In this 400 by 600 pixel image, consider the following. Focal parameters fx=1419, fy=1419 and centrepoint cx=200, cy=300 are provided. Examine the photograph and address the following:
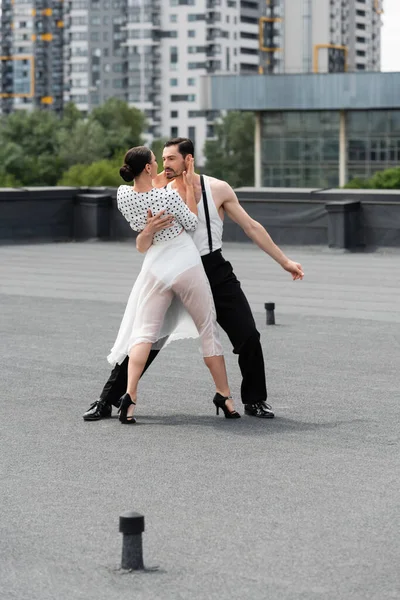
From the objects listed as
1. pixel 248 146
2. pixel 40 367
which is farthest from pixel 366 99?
pixel 40 367

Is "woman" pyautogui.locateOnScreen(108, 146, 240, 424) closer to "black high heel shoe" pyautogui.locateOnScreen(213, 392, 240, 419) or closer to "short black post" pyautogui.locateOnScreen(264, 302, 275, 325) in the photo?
"black high heel shoe" pyautogui.locateOnScreen(213, 392, 240, 419)

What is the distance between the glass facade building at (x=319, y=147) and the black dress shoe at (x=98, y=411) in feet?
298

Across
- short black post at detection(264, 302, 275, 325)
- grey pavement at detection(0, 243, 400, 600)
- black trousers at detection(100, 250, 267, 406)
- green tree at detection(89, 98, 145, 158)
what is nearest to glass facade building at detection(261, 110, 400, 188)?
green tree at detection(89, 98, 145, 158)

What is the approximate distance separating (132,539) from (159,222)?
3529mm

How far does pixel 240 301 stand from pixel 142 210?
0.83m

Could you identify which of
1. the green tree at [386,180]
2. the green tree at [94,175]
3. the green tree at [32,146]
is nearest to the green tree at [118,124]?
the green tree at [32,146]

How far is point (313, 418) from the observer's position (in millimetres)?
8523

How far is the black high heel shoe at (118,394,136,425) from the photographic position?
841 cm

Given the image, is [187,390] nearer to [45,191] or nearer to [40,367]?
[40,367]

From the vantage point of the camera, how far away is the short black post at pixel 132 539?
489cm

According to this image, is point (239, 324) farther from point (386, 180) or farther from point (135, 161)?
point (386, 180)

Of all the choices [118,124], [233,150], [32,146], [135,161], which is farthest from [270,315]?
[118,124]

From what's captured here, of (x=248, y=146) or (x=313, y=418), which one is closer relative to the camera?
(x=313, y=418)

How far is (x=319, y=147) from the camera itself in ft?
330
